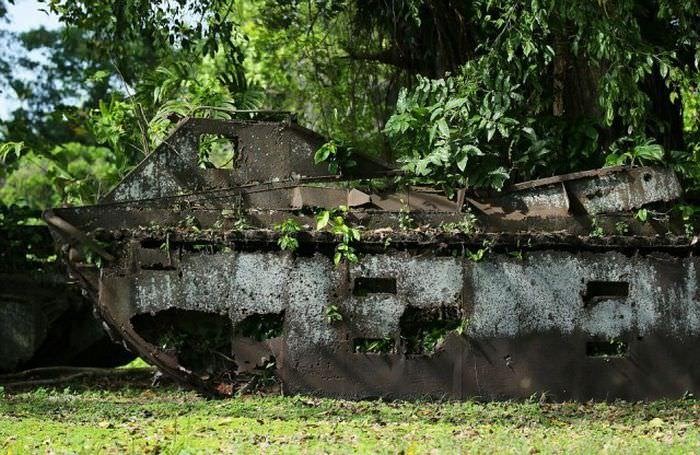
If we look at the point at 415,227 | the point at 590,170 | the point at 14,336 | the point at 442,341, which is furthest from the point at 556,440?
the point at 14,336

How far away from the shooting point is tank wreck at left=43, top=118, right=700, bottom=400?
9.41 metres

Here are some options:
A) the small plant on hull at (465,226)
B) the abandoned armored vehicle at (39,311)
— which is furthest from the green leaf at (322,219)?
the abandoned armored vehicle at (39,311)

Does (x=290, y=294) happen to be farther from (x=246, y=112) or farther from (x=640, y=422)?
(x=640, y=422)

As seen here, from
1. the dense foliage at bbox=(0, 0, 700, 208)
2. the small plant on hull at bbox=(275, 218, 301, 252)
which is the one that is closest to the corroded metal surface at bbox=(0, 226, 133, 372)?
the dense foliage at bbox=(0, 0, 700, 208)

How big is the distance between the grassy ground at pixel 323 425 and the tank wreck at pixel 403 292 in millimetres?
317

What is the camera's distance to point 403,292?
372 inches

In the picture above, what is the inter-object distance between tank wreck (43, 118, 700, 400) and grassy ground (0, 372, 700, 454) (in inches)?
12.5

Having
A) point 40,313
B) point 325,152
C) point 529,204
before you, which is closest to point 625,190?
point 529,204

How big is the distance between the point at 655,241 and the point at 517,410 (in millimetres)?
2198

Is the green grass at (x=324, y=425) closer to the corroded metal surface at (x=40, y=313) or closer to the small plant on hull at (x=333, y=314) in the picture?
the small plant on hull at (x=333, y=314)

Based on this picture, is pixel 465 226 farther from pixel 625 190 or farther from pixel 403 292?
pixel 625 190

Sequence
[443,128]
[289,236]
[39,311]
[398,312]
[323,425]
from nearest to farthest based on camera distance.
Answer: [323,425]
[289,236]
[398,312]
[443,128]
[39,311]

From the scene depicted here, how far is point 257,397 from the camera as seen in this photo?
936cm

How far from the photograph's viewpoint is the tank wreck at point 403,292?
941 centimetres
